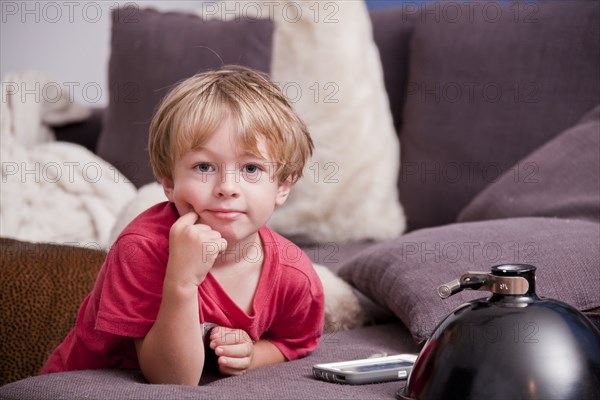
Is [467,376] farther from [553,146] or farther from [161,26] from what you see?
[161,26]

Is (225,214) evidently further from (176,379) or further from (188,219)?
(176,379)

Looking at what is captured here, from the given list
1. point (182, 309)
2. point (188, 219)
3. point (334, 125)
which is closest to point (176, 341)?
point (182, 309)

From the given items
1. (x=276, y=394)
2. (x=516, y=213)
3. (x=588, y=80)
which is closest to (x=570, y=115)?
(x=588, y=80)

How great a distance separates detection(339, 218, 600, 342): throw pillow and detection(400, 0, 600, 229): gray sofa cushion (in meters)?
0.52

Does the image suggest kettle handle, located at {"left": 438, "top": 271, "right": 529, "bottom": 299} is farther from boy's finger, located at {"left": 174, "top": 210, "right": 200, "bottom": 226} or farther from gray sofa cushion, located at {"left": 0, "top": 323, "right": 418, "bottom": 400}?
boy's finger, located at {"left": 174, "top": 210, "right": 200, "bottom": 226}

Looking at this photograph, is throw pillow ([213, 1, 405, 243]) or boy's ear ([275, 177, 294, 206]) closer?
boy's ear ([275, 177, 294, 206])

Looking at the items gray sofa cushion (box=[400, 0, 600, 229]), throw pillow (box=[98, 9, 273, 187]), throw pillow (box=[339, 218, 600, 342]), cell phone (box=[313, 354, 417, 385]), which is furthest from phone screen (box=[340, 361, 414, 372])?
throw pillow (box=[98, 9, 273, 187])

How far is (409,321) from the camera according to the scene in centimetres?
142

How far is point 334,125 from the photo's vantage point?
2268mm

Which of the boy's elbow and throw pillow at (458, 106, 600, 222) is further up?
throw pillow at (458, 106, 600, 222)

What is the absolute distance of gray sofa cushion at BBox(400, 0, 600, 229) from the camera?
83.8 inches

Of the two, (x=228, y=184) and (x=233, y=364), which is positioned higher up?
(x=228, y=184)

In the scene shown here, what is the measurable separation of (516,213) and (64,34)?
6.71ft

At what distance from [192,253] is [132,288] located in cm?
12
